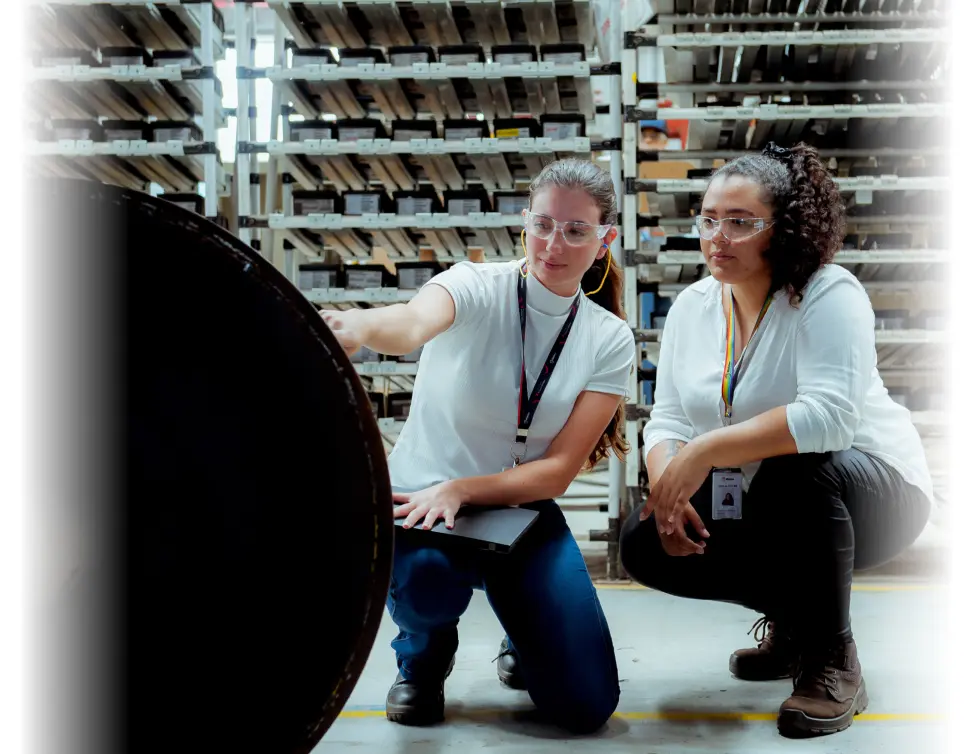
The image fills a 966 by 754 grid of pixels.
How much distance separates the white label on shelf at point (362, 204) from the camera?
3.58 meters

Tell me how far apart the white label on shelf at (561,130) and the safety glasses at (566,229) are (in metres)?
1.79

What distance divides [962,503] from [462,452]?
980 millimetres

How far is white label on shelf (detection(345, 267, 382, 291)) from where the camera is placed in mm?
3576

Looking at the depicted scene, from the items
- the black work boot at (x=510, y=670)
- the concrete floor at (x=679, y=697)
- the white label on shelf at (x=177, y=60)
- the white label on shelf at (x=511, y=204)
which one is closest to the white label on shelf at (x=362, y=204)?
the white label on shelf at (x=511, y=204)

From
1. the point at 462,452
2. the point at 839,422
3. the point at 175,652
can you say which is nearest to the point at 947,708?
the point at 839,422

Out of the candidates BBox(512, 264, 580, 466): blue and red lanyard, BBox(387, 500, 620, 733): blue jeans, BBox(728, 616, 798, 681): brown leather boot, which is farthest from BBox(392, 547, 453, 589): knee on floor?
BBox(728, 616, 798, 681): brown leather boot

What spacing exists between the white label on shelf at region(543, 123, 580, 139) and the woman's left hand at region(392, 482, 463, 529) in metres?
2.17

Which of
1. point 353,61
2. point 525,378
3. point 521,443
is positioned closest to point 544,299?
point 525,378

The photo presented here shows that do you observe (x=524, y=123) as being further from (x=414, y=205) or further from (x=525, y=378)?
(x=525, y=378)

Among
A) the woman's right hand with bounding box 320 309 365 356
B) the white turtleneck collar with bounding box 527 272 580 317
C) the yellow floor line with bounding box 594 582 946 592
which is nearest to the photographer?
the woman's right hand with bounding box 320 309 365 356

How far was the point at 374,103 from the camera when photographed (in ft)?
12.8

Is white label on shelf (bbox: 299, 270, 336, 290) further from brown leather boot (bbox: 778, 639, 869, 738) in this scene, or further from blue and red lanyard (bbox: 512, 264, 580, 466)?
brown leather boot (bbox: 778, 639, 869, 738)

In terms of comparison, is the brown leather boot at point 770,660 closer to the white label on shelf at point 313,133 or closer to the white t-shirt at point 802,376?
the white t-shirt at point 802,376

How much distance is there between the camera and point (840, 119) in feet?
11.7
